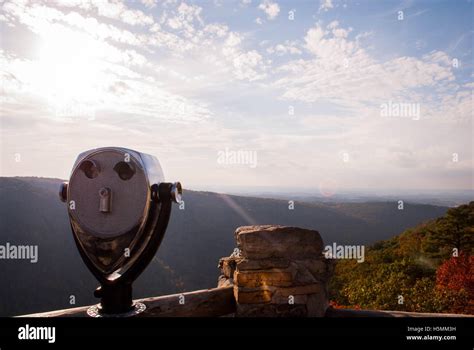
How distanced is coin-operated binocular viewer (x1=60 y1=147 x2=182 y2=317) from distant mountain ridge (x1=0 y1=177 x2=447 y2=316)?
125 ft

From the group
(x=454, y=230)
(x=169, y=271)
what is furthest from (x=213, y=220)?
(x=454, y=230)

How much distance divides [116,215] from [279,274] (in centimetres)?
172

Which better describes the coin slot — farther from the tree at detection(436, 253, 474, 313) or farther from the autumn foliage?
the tree at detection(436, 253, 474, 313)

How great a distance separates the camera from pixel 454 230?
64.8ft

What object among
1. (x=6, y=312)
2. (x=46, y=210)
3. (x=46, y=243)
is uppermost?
(x=46, y=210)

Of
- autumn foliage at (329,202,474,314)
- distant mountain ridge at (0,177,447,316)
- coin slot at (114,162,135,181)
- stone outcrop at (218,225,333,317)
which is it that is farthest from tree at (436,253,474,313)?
distant mountain ridge at (0,177,447,316)


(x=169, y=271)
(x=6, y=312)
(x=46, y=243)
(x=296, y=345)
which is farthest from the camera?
(x=169, y=271)

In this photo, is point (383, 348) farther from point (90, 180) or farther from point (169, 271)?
point (169, 271)

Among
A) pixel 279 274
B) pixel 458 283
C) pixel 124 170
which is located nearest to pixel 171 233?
pixel 458 283

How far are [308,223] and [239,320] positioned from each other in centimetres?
6721

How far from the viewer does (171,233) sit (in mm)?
69125

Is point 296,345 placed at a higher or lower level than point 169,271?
higher

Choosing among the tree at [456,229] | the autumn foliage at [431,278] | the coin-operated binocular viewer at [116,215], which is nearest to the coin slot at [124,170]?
the coin-operated binocular viewer at [116,215]

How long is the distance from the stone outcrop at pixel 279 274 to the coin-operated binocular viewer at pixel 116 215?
4.48 feet
